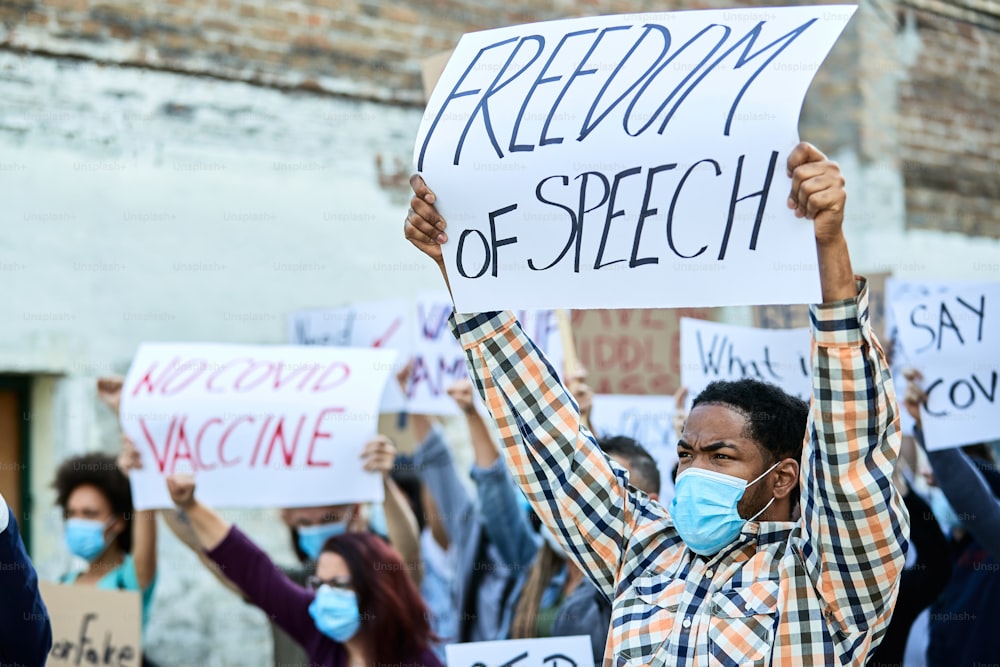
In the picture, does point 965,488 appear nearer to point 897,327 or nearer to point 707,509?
point 897,327

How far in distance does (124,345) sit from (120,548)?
4.83ft

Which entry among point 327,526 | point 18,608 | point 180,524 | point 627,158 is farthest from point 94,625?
point 627,158

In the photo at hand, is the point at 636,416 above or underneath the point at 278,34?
underneath

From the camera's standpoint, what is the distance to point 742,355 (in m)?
4.21

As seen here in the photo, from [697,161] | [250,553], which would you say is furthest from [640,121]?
[250,553]

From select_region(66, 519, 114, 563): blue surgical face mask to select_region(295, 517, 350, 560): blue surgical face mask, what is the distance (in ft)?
2.56

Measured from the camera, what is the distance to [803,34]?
86.4 inches

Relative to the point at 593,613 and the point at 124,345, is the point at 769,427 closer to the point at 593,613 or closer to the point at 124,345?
the point at 593,613

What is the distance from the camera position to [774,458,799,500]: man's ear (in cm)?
Answer: 245

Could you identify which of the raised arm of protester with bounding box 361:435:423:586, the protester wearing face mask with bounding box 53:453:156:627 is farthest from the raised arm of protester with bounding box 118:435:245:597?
the raised arm of protester with bounding box 361:435:423:586

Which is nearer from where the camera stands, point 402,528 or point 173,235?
point 402,528

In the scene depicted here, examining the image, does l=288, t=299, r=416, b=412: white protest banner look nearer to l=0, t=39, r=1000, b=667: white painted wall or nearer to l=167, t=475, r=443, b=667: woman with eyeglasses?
l=167, t=475, r=443, b=667: woman with eyeglasses

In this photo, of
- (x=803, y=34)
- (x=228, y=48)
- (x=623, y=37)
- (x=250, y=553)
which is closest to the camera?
(x=803, y=34)

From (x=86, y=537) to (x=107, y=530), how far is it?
10 cm
